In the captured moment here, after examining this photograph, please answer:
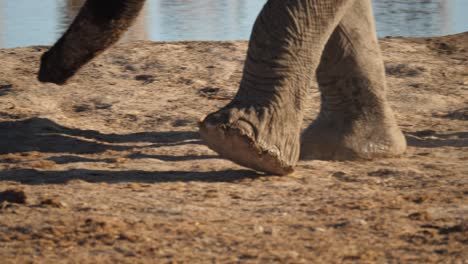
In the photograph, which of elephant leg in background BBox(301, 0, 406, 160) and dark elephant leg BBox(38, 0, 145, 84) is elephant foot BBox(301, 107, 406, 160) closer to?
elephant leg in background BBox(301, 0, 406, 160)

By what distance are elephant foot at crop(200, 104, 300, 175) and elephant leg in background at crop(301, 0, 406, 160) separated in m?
0.59

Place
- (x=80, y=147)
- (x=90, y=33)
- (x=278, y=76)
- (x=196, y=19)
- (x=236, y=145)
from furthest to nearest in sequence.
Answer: (x=196, y=19), (x=80, y=147), (x=90, y=33), (x=278, y=76), (x=236, y=145)

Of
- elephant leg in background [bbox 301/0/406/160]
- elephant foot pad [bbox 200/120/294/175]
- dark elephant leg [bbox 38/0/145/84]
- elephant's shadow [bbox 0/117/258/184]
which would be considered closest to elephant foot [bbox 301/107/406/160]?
elephant leg in background [bbox 301/0/406/160]

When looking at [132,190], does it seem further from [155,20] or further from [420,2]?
[420,2]

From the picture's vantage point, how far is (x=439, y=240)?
3574mm

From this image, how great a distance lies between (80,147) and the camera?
207 inches

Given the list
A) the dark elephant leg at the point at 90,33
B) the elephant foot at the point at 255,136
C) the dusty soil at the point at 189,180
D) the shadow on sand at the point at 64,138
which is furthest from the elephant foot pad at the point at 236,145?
the shadow on sand at the point at 64,138

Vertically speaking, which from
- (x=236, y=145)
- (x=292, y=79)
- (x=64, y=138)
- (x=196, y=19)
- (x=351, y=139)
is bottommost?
(x=196, y=19)

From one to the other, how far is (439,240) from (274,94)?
1.10 meters

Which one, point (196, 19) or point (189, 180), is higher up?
point (189, 180)

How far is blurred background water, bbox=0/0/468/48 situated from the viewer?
918 cm

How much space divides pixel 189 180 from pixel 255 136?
14.3 inches

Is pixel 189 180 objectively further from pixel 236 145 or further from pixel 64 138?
pixel 64 138

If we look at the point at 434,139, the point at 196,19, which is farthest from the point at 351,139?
the point at 196,19
